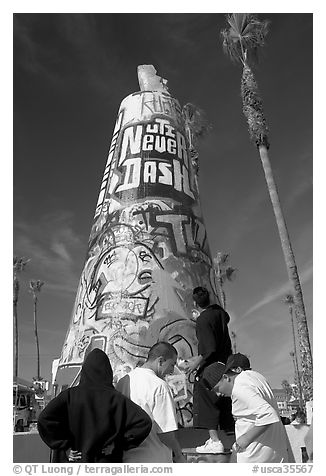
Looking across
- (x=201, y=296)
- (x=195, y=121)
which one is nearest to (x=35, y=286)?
(x=195, y=121)

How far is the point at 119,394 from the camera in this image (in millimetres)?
3504

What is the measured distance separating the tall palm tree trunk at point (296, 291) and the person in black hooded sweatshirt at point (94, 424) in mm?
11234

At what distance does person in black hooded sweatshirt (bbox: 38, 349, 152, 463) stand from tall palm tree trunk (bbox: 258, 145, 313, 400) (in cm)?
1123

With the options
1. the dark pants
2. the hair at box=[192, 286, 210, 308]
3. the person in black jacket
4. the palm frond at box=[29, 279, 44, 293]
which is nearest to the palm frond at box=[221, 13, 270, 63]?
the hair at box=[192, 286, 210, 308]

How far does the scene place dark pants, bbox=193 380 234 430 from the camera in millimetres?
5430

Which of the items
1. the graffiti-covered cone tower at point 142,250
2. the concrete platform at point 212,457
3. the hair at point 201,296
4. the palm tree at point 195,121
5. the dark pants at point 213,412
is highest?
the palm tree at point 195,121

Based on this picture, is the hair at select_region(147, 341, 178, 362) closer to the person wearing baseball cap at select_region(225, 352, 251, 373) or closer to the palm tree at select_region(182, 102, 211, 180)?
the person wearing baseball cap at select_region(225, 352, 251, 373)

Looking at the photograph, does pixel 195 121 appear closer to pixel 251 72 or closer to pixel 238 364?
pixel 251 72

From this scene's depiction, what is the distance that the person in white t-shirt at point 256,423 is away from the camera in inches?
149

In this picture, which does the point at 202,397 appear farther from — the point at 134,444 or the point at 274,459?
the point at 134,444

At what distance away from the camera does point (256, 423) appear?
3.78 metres

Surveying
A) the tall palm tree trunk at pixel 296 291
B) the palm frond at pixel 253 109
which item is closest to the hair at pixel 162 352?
the tall palm tree trunk at pixel 296 291

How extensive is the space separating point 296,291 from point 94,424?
11414 millimetres

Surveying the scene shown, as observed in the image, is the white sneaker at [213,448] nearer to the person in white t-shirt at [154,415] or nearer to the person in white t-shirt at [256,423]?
the person in white t-shirt at [256,423]
